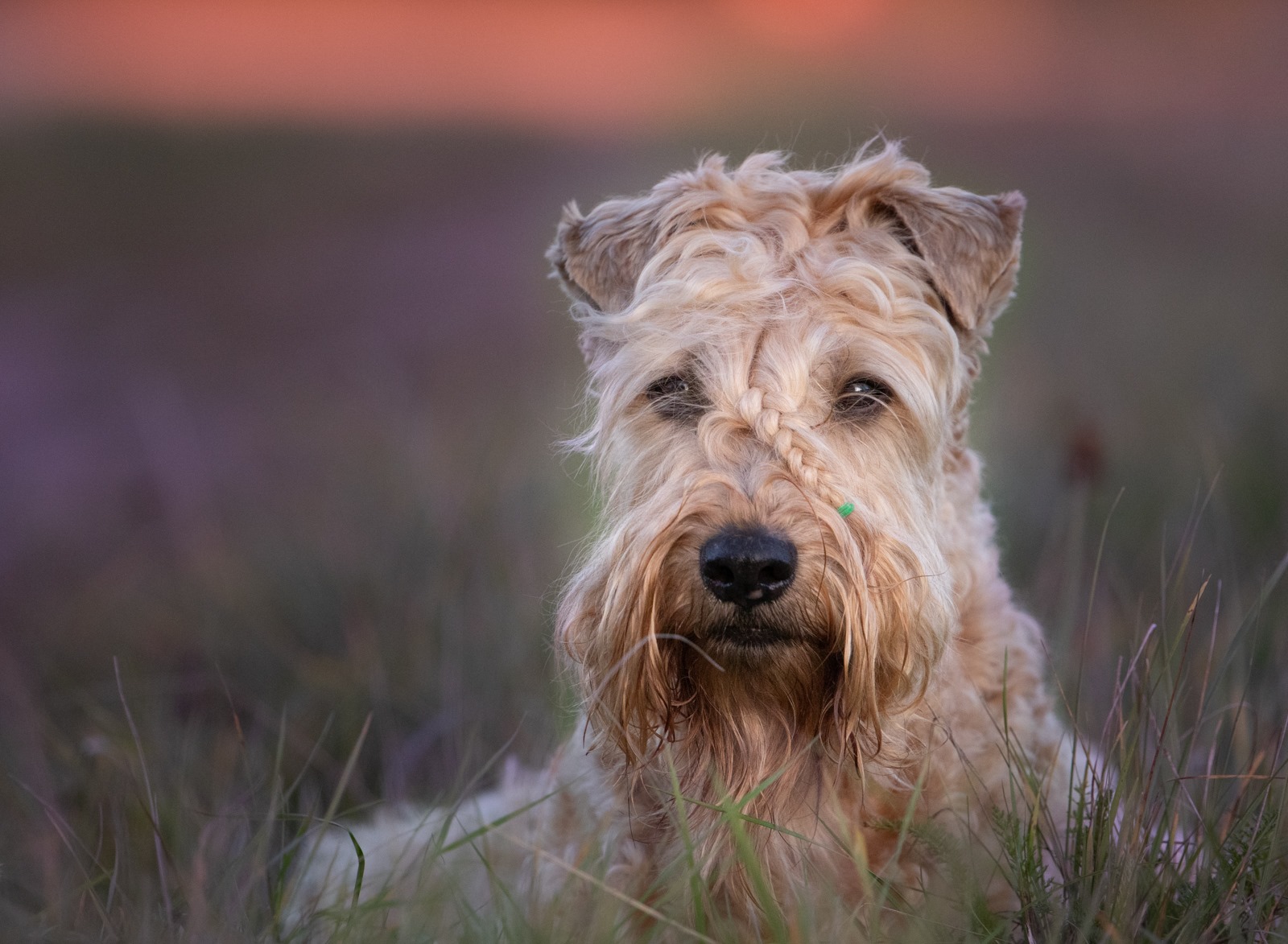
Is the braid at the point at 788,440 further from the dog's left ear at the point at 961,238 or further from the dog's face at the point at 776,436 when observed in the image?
the dog's left ear at the point at 961,238

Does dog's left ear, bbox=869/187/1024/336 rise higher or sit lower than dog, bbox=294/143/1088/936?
higher

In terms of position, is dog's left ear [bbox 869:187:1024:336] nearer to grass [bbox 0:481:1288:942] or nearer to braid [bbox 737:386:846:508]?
braid [bbox 737:386:846:508]

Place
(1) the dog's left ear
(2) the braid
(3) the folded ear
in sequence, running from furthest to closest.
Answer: (3) the folded ear, (1) the dog's left ear, (2) the braid

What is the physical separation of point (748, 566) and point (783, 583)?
0.31 ft

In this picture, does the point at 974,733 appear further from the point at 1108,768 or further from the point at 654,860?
the point at 654,860

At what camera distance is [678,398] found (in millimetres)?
3162

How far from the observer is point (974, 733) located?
303 centimetres

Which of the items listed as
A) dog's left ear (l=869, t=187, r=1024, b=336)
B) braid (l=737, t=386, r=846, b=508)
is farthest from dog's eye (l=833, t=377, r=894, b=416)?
dog's left ear (l=869, t=187, r=1024, b=336)

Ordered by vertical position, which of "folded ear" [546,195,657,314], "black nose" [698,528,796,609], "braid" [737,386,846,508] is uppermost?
"folded ear" [546,195,657,314]

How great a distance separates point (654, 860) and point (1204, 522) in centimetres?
374

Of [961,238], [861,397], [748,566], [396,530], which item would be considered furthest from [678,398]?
[396,530]

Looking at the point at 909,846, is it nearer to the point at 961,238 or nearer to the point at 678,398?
the point at 678,398

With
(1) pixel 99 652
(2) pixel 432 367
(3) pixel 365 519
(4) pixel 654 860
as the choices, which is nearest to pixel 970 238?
(4) pixel 654 860

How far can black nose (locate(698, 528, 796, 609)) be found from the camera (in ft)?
8.26
